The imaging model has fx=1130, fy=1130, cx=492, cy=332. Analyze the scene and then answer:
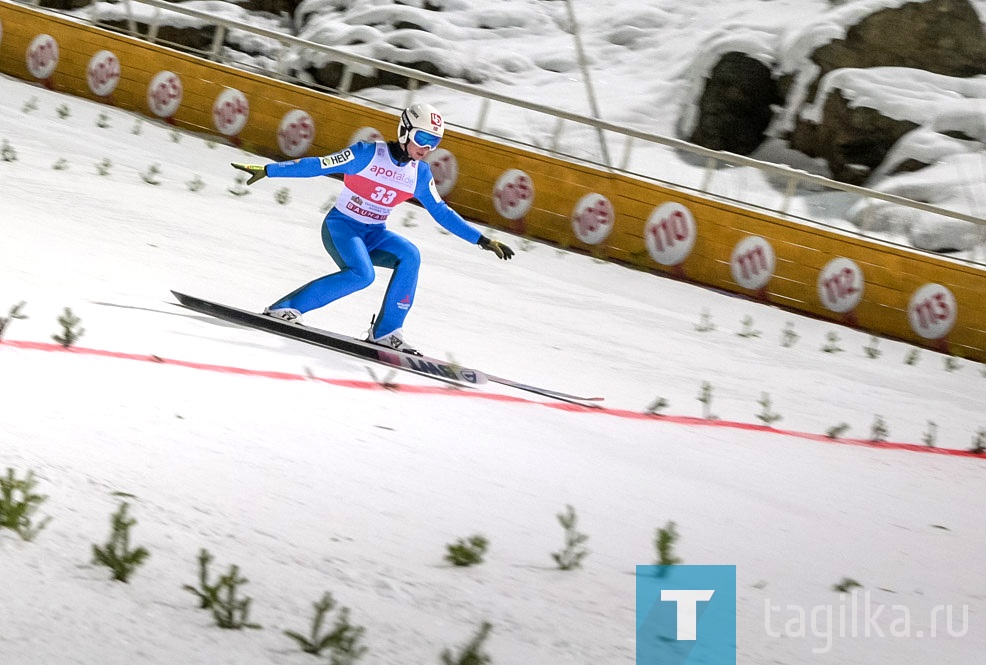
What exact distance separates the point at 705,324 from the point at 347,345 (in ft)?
19.2

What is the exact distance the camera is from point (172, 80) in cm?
1803

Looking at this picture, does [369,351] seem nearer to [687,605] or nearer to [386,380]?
[386,380]

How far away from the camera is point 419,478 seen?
4590mm

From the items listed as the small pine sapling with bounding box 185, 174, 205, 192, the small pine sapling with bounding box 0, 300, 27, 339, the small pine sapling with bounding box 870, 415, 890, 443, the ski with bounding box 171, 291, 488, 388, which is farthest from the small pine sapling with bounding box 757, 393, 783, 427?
the small pine sapling with bounding box 185, 174, 205, 192

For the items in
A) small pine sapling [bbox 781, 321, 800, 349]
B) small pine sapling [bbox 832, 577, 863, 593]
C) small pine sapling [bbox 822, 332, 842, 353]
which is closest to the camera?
small pine sapling [bbox 832, 577, 863, 593]

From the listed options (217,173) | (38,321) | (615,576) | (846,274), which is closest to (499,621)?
(615,576)

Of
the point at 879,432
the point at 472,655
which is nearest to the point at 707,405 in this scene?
the point at 879,432

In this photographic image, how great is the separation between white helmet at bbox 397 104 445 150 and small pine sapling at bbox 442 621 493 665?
512 centimetres

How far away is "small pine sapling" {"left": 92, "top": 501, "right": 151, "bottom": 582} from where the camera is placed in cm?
295

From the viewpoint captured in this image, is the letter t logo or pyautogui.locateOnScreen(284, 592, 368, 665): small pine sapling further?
the letter t logo

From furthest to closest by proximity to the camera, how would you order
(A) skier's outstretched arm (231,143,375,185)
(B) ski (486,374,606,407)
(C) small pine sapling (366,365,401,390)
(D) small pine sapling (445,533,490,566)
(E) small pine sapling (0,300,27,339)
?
1. (A) skier's outstretched arm (231,143,375,185)
2. (B) ski (486,374,606,407)
3. (C) small pine sapling (366,365,401,390)
4. (E) small pine sapling (0,300,27,339)
5. (D) small pine sapling (445,533,490,566)

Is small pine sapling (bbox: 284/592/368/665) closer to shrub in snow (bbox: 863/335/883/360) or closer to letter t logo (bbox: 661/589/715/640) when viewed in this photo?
letter t logo (bbox: 661/589/715/640)

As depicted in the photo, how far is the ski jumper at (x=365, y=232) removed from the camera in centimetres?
761

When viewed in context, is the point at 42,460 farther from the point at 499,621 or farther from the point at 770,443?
the point at 770,443
